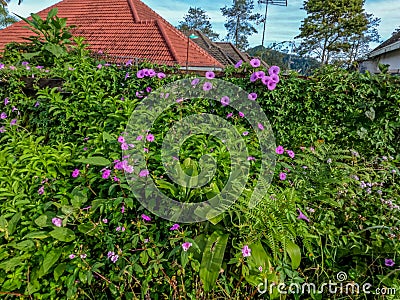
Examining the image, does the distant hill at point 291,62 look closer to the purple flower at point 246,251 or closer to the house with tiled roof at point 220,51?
the house with tiled roof at point 220,51

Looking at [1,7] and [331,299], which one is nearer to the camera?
[331,299]

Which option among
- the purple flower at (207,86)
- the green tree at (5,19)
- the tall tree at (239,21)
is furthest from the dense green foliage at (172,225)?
the tall tree at (239,21)

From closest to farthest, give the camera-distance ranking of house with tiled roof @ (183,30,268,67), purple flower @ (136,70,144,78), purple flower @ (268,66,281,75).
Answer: purple flower @ (268,66,281,75) < purple flower @ (136,70,144,78) < house with tiled roof @ (183,30,268,67)

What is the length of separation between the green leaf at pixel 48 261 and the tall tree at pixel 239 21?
29434mm

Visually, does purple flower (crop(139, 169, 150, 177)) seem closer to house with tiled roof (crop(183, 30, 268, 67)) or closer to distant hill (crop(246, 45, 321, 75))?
distant hill (crop(246, 45, 321, 75))

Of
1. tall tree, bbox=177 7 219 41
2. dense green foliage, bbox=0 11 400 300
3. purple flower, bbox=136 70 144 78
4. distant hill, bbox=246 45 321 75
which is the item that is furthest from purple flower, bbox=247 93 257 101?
tall tree, bbox=177 7 219 41

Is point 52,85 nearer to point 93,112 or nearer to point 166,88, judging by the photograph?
point 93,112

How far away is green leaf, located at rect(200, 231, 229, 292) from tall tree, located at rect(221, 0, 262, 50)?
29211 millimetres

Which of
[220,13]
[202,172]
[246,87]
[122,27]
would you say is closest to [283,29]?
[122,27]

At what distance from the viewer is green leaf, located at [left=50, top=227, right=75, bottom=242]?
4.39 ft

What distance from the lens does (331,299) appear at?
135 cm

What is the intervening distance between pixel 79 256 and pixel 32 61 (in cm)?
231

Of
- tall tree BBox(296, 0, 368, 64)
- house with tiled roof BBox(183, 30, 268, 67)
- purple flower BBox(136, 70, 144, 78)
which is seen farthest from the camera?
tall tree BBox(296, 0, 368, 64)

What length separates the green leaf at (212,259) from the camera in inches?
50.7
